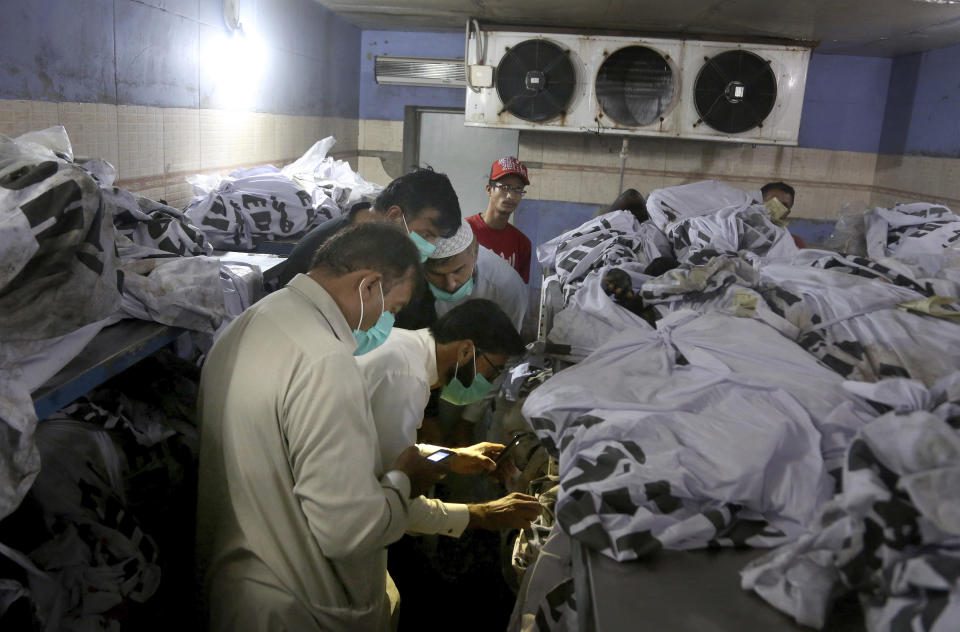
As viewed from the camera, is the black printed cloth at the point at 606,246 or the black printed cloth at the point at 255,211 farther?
the black printed cloth at the point at 255,211

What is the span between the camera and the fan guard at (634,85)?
5871 mm

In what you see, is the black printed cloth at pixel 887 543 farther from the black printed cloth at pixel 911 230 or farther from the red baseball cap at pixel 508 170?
the red baseball cap at pixel 508 170

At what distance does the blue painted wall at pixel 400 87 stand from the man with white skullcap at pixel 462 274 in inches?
147

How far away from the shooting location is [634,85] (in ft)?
19.6

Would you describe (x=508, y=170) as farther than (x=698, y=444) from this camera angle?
Yes

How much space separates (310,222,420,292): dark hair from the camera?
207 cm

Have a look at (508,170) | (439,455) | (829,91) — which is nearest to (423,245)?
(439,455)

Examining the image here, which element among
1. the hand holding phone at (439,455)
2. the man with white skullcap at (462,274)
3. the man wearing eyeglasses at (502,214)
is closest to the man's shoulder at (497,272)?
the man with white skullcap at (462,274)

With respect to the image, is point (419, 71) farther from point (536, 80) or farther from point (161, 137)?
point (161, 137)

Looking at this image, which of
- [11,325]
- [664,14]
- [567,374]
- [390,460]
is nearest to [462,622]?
[390,460]

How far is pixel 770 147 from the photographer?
22.9ft

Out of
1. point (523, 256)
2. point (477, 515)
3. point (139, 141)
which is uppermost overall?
point (139, 141)

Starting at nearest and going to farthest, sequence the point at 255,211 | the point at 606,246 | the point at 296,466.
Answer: the point at 296,466
the point at 606,246
the point at 255,211

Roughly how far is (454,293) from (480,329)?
705 millimetres
